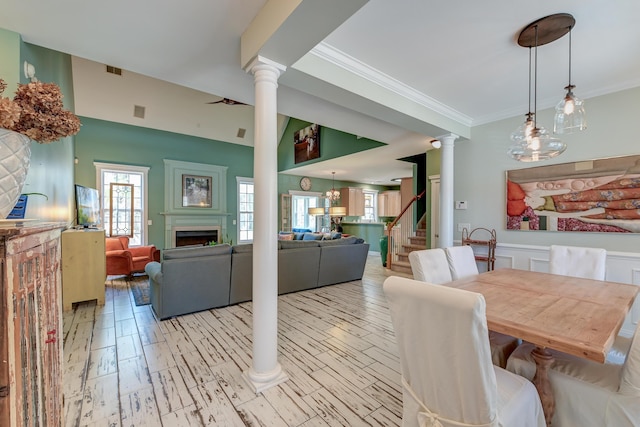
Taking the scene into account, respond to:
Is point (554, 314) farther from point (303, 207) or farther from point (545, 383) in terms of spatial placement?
point (303, 207)

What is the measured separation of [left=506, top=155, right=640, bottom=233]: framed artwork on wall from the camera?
9.29 ft

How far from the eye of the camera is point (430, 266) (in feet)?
7.59

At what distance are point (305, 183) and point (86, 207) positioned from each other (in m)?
5.89

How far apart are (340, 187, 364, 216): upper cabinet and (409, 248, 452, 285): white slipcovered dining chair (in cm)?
707

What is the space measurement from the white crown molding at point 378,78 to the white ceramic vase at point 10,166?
6.50 feet

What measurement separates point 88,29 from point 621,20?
12.3 feet

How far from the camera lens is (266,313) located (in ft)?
6.65

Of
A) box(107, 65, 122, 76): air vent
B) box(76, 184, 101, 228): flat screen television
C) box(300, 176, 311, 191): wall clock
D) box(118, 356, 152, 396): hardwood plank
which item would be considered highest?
box(107, 65, 122, 76): air vent

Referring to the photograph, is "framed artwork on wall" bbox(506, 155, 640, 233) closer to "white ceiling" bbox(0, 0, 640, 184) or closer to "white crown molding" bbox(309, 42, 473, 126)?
"white ceiling" bbox(0, 0, 640, 184)

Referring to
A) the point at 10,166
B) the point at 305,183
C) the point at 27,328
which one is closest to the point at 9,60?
the point at 10,166

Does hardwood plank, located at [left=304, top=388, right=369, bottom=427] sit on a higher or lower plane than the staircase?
lower

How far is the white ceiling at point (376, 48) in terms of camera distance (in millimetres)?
1772

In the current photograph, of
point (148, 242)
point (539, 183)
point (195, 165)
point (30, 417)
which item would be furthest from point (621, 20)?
point (148, 242)

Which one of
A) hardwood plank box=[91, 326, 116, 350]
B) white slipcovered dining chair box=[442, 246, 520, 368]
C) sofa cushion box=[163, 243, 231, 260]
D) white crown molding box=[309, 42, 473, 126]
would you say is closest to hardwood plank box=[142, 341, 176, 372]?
hardwood plank box=[91, 326, 116, 350]
